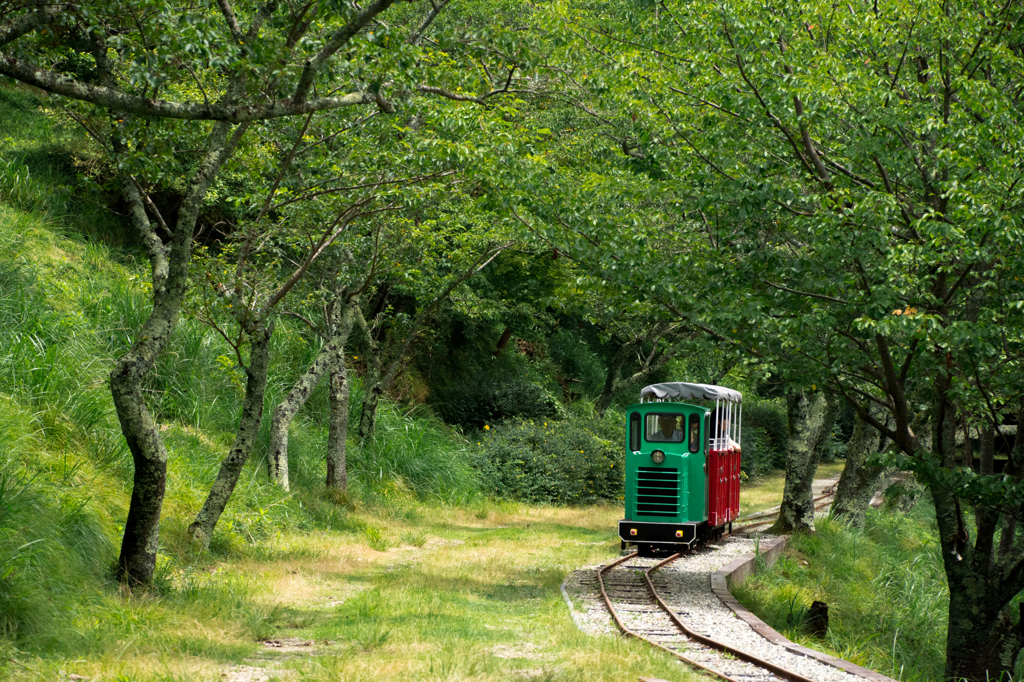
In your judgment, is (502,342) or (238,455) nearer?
(238,455)

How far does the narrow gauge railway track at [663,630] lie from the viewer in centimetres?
798

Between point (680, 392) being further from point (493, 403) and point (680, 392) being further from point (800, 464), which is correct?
point (493, 403)

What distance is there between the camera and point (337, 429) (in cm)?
1633

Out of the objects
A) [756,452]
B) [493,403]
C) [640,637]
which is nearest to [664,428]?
[640,637]

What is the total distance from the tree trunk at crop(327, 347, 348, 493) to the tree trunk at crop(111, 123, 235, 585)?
722cm

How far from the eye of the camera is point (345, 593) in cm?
1064

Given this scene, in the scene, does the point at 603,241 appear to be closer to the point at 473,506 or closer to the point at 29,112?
the point at 473,506

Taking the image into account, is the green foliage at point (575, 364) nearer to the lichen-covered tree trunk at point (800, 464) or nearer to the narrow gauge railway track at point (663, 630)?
the lichen-covered tree trunk at point (800, 464)

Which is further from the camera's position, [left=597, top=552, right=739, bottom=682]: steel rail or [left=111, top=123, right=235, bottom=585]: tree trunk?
[left=111, top=123, right=235, bottom=585]: tree trunk

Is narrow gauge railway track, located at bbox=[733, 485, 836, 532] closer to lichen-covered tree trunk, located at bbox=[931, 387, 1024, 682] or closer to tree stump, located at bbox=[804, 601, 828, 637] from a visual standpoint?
tree stump, located at bbox=[804, 601, 828, 637]

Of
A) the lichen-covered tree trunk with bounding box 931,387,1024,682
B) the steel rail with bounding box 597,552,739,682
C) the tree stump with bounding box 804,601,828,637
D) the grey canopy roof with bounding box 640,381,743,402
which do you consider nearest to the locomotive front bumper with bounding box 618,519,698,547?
the steel rail with bounding box 597,552,739,682

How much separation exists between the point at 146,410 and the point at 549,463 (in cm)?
1449

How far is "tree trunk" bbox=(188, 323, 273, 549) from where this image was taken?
1086cm


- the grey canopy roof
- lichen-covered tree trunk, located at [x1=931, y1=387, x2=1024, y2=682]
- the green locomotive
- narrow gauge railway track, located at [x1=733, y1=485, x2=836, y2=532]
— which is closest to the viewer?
lichen-covered tree trunk, located at [x1=931, y1=387, x2=1024, y2=682]
